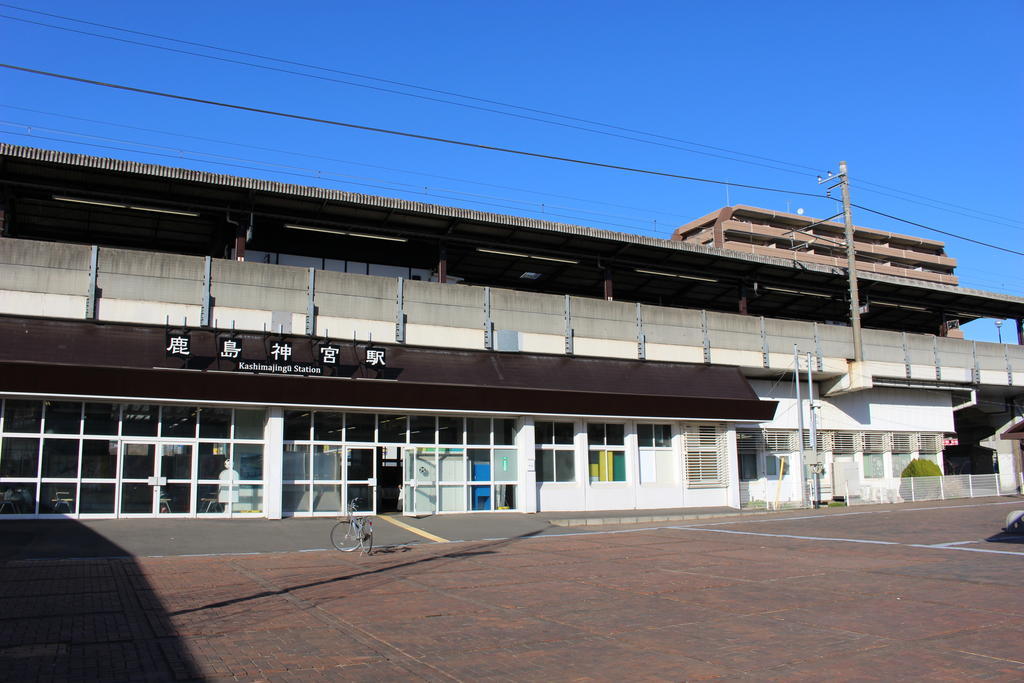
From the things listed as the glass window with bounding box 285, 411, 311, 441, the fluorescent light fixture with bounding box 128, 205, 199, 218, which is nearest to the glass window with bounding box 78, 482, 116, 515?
the glass window with bounding box 285, 411, 311, 441

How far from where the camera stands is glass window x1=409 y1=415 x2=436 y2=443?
24031 millimetres

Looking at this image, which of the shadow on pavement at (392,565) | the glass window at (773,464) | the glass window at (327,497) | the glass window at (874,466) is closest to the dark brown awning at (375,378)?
the glass window at (327,497)

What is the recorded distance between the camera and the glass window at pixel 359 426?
23234mm

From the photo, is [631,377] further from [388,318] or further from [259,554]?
[259,554]

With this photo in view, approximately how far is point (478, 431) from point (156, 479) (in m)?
9.20

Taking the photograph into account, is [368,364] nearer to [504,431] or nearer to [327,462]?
[327,462]

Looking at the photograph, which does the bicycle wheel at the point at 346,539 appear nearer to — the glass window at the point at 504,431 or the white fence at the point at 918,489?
the glass window at the point at 504,431

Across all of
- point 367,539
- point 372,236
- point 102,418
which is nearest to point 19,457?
point 102,418

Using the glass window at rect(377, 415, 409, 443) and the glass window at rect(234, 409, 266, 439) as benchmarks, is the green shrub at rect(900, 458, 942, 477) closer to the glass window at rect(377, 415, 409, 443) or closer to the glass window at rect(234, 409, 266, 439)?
the glass window at rect(377, 415, 409, 443)

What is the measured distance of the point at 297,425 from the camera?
2253 centimetres

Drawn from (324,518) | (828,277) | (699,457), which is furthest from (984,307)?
(324,518)

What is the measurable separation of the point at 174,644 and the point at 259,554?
27.9 ft

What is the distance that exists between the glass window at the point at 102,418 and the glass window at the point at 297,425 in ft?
13.9

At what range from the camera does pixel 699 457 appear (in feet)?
93.7
